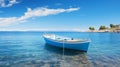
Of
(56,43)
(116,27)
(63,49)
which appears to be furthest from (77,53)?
(116,27)

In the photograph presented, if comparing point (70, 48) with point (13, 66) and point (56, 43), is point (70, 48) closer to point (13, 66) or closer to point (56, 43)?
point (56, 43)

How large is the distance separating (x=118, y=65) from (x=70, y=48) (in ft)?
33.2

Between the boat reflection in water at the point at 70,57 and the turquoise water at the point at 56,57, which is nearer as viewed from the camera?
the turquoise water at the point at 56,57

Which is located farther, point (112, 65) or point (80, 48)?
point (80, 48)

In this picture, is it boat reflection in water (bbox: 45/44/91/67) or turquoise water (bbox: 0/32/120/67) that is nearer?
turquoise water (bbox: 0/32/120/67)

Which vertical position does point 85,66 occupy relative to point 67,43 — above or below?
below

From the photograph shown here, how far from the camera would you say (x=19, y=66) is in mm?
17500

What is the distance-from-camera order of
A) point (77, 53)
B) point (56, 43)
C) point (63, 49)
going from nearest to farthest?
point (77, 53) < point (63, 49) < point (56, 43)

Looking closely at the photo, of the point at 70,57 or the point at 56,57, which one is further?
the point at 56,57

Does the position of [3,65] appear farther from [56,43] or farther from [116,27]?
[116,27]

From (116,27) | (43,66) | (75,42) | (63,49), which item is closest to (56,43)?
(63,49)

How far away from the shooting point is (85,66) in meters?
17.6

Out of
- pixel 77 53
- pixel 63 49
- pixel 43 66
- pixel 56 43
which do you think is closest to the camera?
pixel 43 66

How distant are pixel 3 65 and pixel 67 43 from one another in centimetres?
1139
